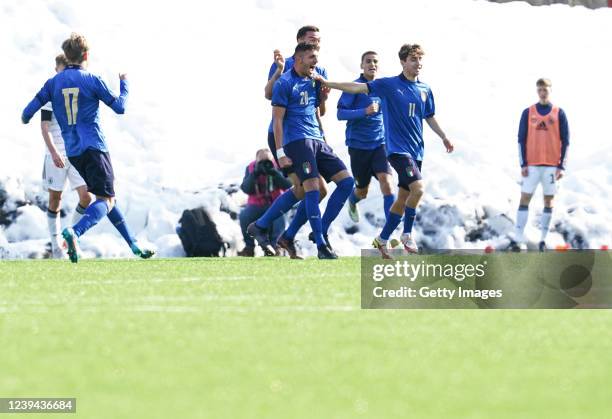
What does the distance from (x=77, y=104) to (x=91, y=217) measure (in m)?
0.89

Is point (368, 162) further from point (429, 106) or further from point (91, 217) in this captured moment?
point (91, 217)

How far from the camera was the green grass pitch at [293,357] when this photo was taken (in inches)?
137

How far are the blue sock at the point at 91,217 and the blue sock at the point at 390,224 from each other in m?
2.16

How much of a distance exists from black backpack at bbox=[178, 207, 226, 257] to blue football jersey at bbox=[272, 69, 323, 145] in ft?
10.0

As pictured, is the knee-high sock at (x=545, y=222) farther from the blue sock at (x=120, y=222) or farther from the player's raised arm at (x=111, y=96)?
the player's raised arm at (x=111, y=96)

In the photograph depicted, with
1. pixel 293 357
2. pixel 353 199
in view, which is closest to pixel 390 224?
pixel 353 199

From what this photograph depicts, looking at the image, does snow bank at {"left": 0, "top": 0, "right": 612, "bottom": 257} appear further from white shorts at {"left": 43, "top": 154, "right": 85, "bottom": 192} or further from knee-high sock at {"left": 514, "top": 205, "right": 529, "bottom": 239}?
white shorts at {"left": 43, "top": 154, "right": 85, "bottom": 192}

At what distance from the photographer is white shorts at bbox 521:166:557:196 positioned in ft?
42.5

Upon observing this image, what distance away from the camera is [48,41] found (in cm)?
1792

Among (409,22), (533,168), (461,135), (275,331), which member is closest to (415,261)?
(275,331)

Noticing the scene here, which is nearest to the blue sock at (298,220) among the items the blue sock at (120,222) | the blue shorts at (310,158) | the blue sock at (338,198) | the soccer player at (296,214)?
the soccer player at (296,214)

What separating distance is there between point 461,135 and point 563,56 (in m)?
3.26

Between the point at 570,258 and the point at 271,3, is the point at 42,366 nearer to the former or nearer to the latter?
the point at 570,258

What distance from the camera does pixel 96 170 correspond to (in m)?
10.2
